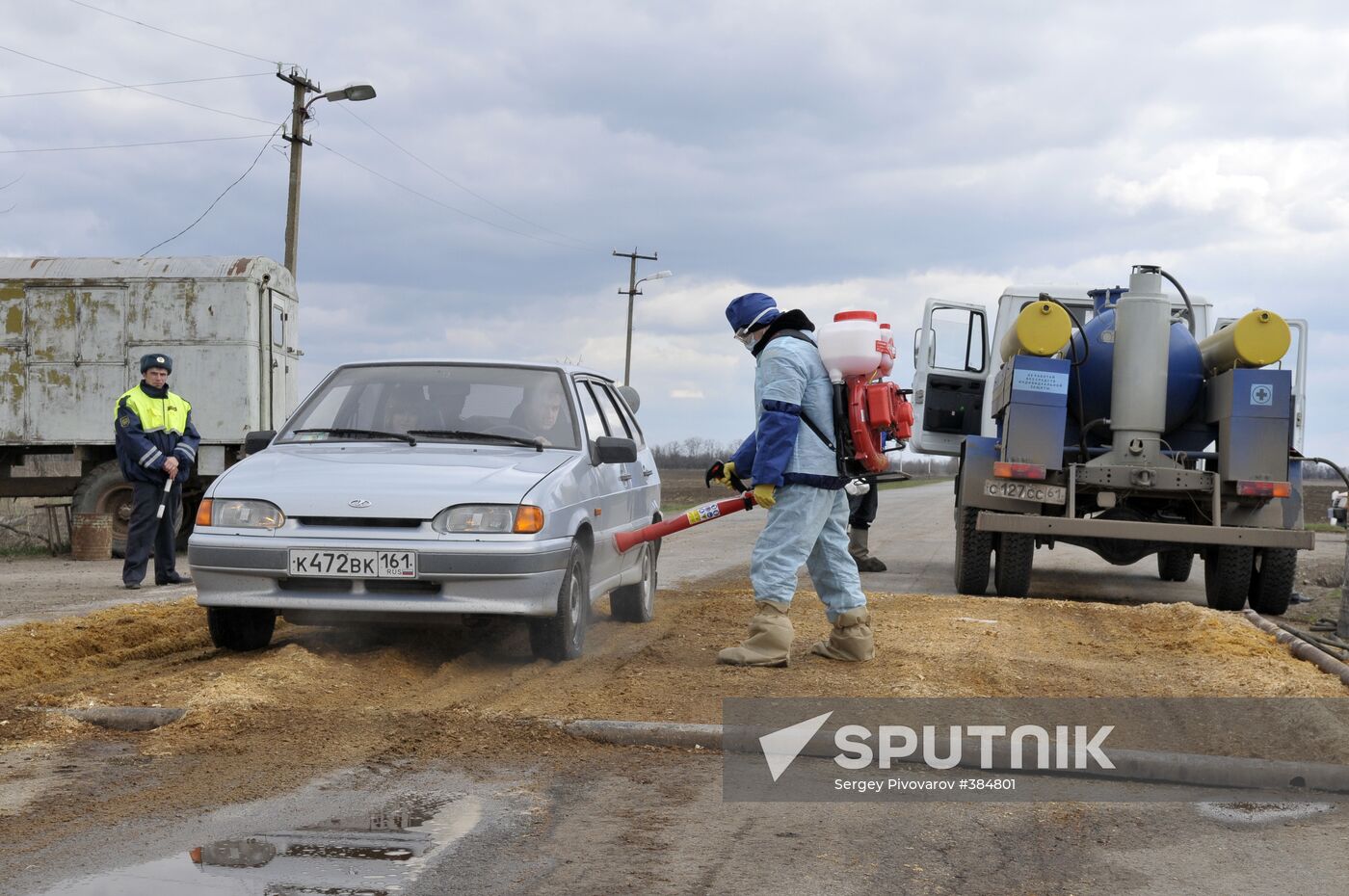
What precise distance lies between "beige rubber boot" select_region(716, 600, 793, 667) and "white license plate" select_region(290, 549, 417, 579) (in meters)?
1.60

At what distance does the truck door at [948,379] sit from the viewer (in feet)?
46.3

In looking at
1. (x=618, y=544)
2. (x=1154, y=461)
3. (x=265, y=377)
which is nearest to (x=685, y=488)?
(x=265, y=377)

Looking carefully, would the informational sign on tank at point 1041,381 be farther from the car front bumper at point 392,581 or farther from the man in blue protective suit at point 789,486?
the car front bumper at point 392,581

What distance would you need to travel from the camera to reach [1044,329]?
1059 centimetres

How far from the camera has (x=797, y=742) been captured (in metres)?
4.97

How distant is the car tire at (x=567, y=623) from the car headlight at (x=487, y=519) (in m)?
0.37

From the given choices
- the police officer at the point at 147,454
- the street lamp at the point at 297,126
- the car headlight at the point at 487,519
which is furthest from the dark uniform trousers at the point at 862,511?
the street lamp at the point at 297,126

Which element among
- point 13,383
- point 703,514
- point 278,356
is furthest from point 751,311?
point 13,383

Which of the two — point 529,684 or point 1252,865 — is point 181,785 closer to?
point 529,684

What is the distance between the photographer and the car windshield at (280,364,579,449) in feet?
23.7

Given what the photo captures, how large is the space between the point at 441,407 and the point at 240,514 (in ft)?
4.48

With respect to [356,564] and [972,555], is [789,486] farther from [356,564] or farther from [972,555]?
[972,555]

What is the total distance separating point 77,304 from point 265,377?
7.65 ft

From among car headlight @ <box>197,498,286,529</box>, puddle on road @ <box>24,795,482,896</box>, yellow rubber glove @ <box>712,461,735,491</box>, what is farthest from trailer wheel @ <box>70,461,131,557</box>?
puddle on road @ <box>24,795,482,896</box>
